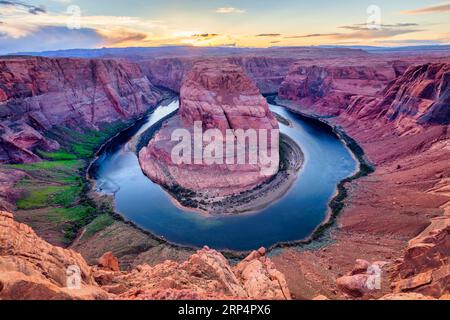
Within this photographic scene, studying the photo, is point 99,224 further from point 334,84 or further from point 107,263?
point 334,84

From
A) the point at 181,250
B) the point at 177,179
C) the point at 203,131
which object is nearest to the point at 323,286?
the point at 181,250

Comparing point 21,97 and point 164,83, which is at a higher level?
point 164,83

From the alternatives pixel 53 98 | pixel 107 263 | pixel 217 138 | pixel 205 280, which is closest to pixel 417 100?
pixel 217 138

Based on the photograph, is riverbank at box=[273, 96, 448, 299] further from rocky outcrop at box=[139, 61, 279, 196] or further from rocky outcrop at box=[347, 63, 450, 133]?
rocky outcrop at box=[139, 61, 279, 196]

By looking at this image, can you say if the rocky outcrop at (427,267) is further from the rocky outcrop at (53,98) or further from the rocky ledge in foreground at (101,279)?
the rocky outcrop at (53,98)

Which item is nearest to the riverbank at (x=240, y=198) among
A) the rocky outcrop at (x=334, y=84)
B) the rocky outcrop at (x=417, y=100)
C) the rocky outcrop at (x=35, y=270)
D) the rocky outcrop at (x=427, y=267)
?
the rocky outcrop at (x=427, y=267)

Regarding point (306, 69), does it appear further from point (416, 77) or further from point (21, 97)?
point (21, 97)
